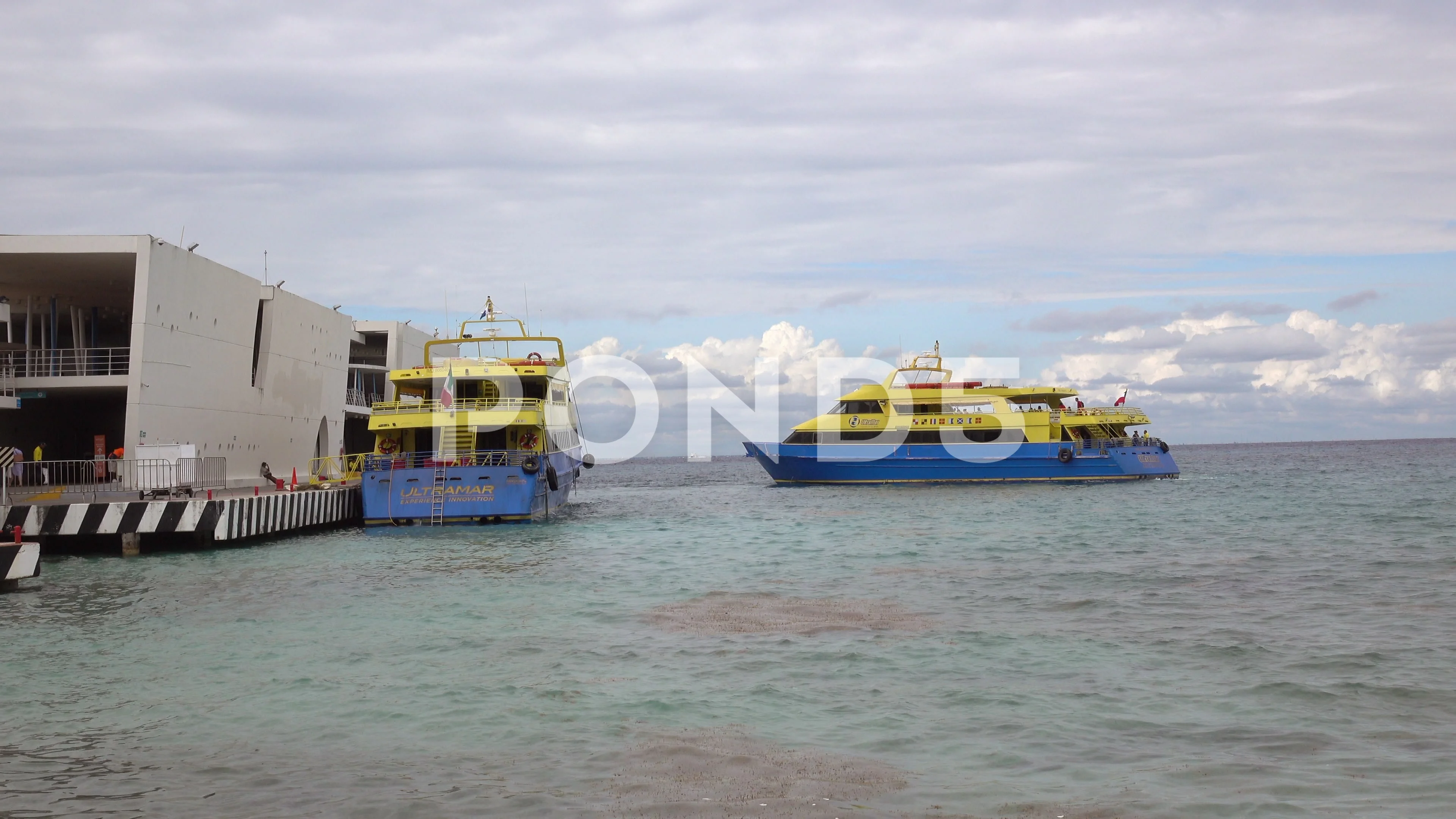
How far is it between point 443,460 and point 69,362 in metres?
13.2

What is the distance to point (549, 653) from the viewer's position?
390 inches

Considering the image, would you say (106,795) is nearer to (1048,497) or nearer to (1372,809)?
(1372,809)

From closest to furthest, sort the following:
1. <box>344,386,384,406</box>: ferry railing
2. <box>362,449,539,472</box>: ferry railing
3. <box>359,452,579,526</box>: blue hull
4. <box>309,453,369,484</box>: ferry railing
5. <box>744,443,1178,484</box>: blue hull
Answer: <box>359,452,579,526</box>: blue hull, <box>362,449,539,472</box>: ferry railing, <box>309,453,369,484</box>: ferry railing, <box>744,443,1178,484</box>: blue hull, <box>344,386,384,406</box>: ferry railing

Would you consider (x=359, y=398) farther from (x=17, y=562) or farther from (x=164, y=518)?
(x=17, y=562)

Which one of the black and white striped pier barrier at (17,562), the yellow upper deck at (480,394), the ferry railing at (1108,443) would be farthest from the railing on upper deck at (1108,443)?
the black and white striped pier barrier at (17,562)

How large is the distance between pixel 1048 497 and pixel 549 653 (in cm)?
2799

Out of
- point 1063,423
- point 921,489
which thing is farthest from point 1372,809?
point 1063,423

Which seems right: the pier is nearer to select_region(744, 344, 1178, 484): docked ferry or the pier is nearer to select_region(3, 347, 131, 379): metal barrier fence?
select_region(3, 347, 131, 379): metal barrier fence

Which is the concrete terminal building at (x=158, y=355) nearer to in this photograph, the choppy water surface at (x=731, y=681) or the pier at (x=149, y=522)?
the pier at (x=149, y=522)

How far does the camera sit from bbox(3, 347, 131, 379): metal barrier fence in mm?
24109

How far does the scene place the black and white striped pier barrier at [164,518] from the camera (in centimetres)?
1772

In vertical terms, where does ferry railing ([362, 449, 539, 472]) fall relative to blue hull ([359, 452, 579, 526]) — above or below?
above

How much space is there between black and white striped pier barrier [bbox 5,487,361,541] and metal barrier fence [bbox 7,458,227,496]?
111 cm

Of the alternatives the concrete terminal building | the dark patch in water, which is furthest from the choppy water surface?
the concrete terminal building
